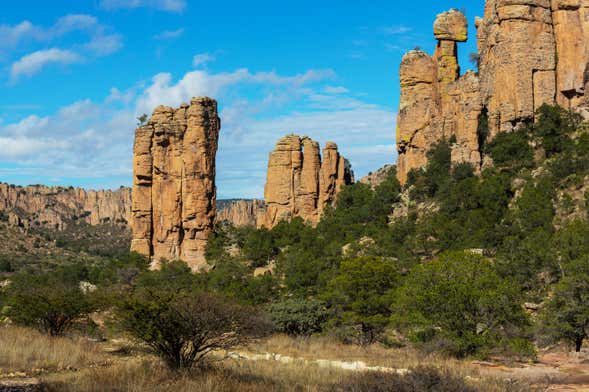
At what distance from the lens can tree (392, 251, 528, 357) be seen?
17844mm

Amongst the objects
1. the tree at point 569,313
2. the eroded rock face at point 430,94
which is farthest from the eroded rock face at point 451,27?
the tree at point 569,313

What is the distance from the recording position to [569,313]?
61.0ft

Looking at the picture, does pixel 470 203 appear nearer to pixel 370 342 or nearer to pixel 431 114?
pixel 431 114

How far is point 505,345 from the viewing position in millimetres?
17469

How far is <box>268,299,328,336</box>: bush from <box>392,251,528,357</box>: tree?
7018 mm

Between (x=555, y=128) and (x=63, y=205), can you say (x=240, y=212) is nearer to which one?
(x=63, y=205)

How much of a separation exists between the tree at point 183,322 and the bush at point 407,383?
7.43 ft

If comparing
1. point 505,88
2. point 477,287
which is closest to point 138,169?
point 505,88

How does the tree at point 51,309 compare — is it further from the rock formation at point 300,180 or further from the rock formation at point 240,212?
the rock formation at point 240,212

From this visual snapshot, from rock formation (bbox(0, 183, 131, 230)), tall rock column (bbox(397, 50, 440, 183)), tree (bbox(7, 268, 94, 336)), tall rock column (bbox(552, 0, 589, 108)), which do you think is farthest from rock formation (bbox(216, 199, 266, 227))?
tree (bbox(7, 268, 94, 336))

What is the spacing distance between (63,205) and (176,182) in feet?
344

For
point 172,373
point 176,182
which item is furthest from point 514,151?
point 172,373

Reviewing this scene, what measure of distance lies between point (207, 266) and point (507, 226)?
24.0 metres

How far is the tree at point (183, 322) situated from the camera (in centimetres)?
1104
